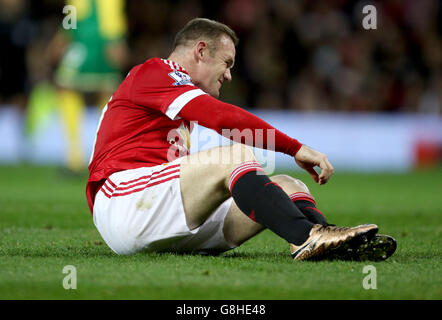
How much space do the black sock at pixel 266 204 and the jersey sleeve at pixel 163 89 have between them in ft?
1.45

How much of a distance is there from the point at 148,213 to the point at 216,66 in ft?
3.05

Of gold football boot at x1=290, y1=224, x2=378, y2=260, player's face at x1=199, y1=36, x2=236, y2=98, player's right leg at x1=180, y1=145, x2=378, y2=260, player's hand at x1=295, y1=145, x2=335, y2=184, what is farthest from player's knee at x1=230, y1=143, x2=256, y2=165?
player's face at x1=199, y1=36, x2=236, y2=98

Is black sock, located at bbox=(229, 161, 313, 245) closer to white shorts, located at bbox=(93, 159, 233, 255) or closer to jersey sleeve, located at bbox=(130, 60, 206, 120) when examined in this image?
white shorts, located at bbox=(93, 159, 233, 255)

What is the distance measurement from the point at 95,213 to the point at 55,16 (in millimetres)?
10418

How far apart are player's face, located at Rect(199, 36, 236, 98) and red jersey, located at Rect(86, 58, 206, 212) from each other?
169 mm

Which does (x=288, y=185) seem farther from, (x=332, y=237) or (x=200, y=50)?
(x=200, y=50)

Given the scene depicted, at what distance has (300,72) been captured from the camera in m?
14.2

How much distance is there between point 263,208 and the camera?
3395 mm

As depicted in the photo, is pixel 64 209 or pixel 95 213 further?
pixel 64 209

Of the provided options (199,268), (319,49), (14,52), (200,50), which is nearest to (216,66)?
(200,50)

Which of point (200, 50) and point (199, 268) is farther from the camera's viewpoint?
point (200, 50)

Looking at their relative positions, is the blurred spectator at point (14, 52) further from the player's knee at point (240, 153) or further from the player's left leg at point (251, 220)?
the player's knee at point (240, 153)
